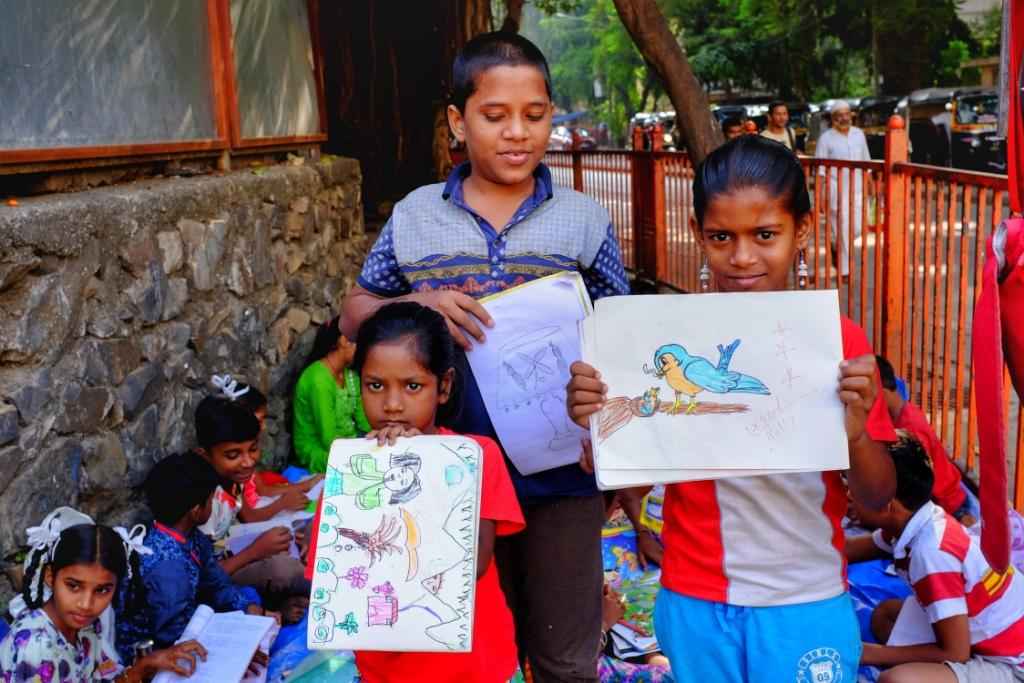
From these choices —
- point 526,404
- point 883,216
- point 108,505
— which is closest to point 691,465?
point 526,404

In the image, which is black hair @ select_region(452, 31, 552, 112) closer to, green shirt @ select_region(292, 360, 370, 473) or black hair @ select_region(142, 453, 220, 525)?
black hair @ select_region(142, 453, 220, 525)

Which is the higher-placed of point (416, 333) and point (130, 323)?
point (416, 333)

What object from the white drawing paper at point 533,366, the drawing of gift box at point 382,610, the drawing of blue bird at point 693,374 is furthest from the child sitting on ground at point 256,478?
the drawing of blue bird at point 693,374

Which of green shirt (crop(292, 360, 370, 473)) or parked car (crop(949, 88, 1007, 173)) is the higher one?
parked car (crop(949, 88, 1007, 173))

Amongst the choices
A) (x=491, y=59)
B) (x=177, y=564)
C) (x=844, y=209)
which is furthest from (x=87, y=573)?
(x=844, y=209)

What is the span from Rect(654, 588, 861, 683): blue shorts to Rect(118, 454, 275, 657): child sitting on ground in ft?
6.18

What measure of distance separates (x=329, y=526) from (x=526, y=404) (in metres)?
0.52

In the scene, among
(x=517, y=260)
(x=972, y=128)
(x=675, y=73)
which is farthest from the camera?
(x=972, y=128)

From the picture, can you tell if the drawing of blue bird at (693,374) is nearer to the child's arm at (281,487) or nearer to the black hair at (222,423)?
the black hair at (222,423)

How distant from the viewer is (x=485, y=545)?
216 centimetres

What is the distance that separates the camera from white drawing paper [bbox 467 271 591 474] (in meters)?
2.24

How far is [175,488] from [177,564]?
0.26 metres

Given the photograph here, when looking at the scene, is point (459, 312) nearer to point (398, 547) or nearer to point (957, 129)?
point (398, 547)

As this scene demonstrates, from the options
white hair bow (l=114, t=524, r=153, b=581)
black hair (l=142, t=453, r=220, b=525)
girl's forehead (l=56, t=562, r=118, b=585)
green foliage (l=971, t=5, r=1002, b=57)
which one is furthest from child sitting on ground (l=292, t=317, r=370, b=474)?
green foliage (l=971, t=5, r=1002, b=57)
